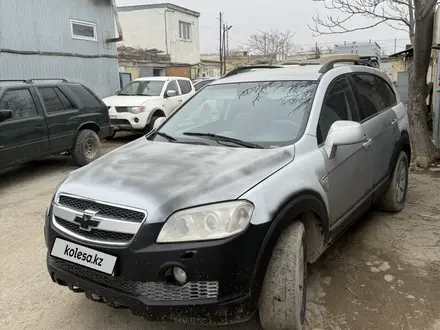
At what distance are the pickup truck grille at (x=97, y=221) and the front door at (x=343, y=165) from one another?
1437 mm

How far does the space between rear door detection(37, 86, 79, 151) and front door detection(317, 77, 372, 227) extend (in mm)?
5226

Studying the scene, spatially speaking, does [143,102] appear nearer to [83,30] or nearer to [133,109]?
[133,109]

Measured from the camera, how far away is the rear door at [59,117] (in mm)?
7035

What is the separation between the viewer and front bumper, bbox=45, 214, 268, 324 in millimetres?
2145

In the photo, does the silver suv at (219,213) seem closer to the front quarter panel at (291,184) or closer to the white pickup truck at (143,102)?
the front quarter panel at (291,184)

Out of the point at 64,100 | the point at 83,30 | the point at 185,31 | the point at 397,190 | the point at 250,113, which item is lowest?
the point at 397,190

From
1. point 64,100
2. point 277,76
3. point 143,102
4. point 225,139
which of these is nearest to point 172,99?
point 143,102

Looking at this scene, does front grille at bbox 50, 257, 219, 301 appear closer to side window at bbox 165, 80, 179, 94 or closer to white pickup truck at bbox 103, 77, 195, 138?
white pickup truck at bbox 103, 77, 195, 138

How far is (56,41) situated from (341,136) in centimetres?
1139

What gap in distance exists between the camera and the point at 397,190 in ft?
15.3

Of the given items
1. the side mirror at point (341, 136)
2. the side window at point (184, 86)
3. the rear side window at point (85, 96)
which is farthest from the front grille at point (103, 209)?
the side window at point (184, 86)

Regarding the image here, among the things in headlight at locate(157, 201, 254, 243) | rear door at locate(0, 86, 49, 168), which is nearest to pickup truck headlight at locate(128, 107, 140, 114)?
rear door at locate(0, 86, 49, 168)

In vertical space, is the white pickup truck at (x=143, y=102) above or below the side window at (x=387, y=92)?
below

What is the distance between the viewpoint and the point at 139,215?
2.22m
